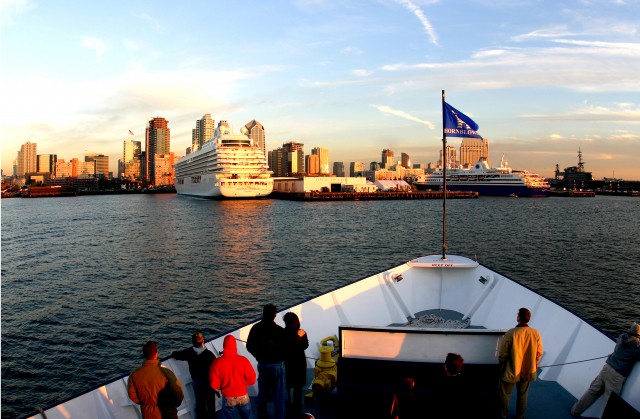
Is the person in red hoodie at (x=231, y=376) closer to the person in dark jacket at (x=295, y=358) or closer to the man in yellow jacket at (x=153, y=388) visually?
the man in yellow jacket at (x=153, y=388)

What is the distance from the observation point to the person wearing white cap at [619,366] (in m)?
6.21

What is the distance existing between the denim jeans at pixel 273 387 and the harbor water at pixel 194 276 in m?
3.47

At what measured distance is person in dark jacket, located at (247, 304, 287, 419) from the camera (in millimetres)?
6293

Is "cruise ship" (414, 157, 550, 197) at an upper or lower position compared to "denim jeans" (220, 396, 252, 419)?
upper

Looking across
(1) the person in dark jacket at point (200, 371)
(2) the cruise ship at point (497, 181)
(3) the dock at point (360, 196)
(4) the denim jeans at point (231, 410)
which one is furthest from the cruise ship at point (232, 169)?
(4) the denim jeans at point (231, 410)

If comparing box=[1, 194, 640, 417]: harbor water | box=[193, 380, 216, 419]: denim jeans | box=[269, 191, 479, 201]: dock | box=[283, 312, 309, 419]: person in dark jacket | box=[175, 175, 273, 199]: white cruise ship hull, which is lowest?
box=[1, 194, 640, 417]: harbor water

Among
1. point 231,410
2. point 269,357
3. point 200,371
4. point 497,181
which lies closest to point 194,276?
point 200,371

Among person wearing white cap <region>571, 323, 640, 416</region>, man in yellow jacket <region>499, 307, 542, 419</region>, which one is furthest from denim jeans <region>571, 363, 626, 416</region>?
man in yellow jacket <region>499, 307, 542, 419</region>

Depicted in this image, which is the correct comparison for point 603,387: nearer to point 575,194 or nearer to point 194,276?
point 194,276

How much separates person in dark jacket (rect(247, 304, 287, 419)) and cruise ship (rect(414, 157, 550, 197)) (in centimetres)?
16250

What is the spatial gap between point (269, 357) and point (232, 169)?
111 meters

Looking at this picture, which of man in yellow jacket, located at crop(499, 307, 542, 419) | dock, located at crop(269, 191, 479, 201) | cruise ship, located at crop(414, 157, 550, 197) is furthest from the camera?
cruise ship, located at crop(414, 157, 550, 197)

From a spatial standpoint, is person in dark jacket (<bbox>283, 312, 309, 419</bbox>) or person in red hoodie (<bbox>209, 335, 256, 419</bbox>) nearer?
person in red hoodie (<bbox>209, 335, 256, 419</bbox>)

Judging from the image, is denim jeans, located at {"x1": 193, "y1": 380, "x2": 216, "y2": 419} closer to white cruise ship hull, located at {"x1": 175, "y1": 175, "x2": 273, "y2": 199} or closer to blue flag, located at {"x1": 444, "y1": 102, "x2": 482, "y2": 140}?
blue flag, located at {"x1": 444, "y1": 102, "x2": 482, "y2": 140}
